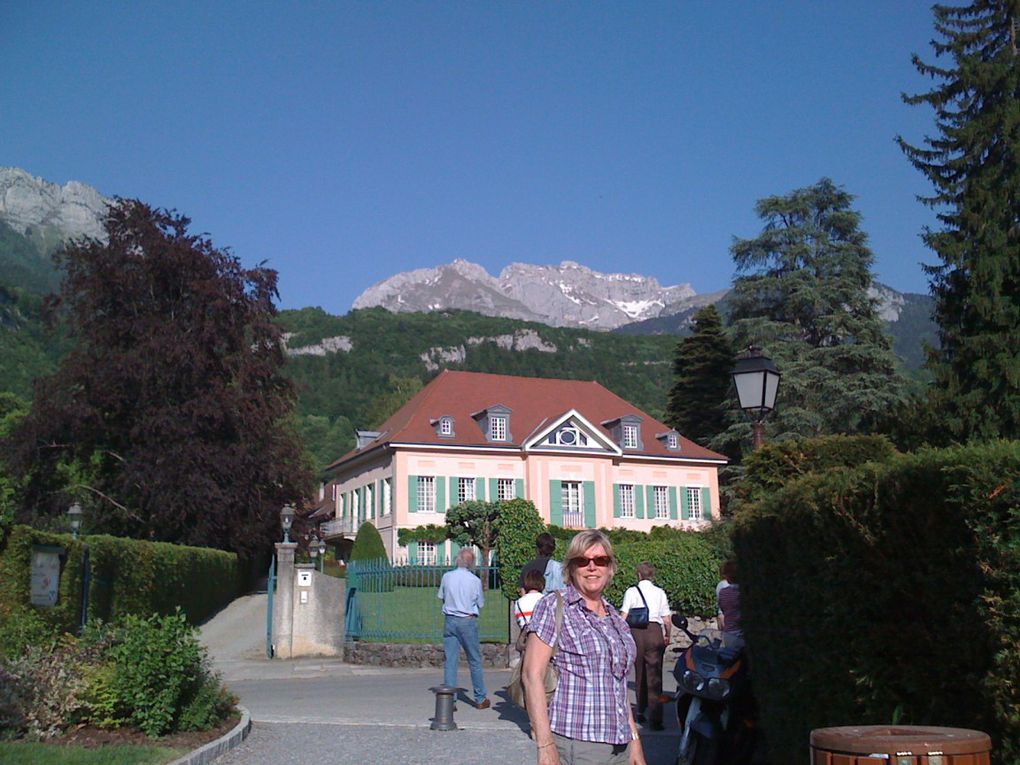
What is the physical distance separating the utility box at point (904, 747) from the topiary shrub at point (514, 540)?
14.5 meters

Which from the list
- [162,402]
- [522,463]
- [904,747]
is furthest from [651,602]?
[522,463]

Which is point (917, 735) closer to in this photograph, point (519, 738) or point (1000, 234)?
point (519, 738)

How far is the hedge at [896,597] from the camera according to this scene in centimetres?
438

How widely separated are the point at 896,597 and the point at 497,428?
45.5 meters

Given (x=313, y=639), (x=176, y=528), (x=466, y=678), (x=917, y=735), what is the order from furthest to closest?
(x=176, y=528), (x=313, y=639), (x=466, y=678), (x=917, y=735)

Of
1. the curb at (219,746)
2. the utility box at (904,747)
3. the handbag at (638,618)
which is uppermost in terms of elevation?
the handbag at (638,618)

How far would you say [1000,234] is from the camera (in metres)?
26.4

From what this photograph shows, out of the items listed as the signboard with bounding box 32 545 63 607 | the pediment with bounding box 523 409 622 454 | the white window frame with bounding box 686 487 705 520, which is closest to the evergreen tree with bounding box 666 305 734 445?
the white window frame with bounding box 686 487 705 520

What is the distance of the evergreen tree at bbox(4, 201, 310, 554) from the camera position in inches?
1258

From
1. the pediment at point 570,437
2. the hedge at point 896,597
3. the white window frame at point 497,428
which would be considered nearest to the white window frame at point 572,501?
the pediment at point 570,437

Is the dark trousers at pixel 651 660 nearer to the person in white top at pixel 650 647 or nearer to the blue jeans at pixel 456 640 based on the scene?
the person in white top at pixel 650 647

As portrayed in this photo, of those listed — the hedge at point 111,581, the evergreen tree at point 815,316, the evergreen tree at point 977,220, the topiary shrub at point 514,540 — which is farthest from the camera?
the evergreen tree at point 815,316

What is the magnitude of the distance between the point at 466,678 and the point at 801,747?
34.6 ft

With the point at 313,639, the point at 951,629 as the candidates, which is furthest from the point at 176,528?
the point at 951,629
